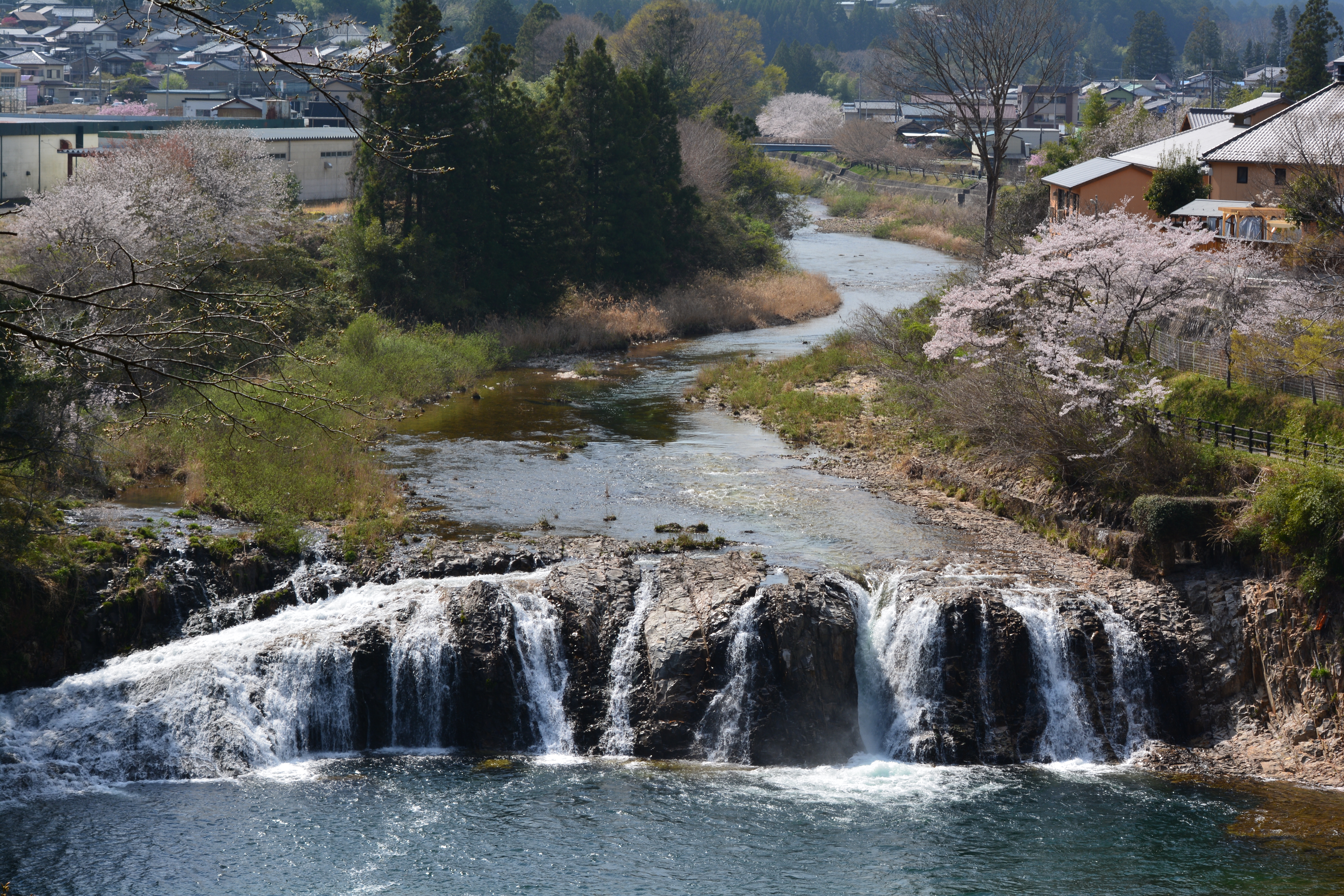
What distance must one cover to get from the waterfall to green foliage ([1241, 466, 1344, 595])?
10.7 ft

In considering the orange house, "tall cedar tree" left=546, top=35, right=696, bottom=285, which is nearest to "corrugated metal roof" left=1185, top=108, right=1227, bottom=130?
the orange house

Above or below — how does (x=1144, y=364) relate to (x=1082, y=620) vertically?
above

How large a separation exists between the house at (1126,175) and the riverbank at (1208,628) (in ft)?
77.5

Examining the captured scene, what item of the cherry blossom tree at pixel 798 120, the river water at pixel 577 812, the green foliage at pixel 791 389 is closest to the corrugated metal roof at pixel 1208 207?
the green foliage at pixel 791 389

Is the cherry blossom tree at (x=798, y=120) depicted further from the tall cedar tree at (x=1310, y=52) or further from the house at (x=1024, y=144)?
the tall cedar tree at (x=1310, y=52)

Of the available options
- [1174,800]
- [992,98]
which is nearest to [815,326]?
[992,98]

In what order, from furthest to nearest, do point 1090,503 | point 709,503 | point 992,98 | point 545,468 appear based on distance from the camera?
A: point 992,98 → point 545,468 → point 709,503 → point 1090,503

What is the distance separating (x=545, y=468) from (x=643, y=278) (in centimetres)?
2643

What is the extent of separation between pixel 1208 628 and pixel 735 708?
9.62 meters

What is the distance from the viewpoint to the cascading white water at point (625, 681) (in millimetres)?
22922

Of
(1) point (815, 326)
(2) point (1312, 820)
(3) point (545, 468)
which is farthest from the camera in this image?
(1) point (815, 326)

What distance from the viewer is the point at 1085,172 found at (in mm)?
54469

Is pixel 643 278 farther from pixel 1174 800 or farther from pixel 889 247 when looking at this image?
pixel 1174 800

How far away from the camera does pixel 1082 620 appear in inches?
952
